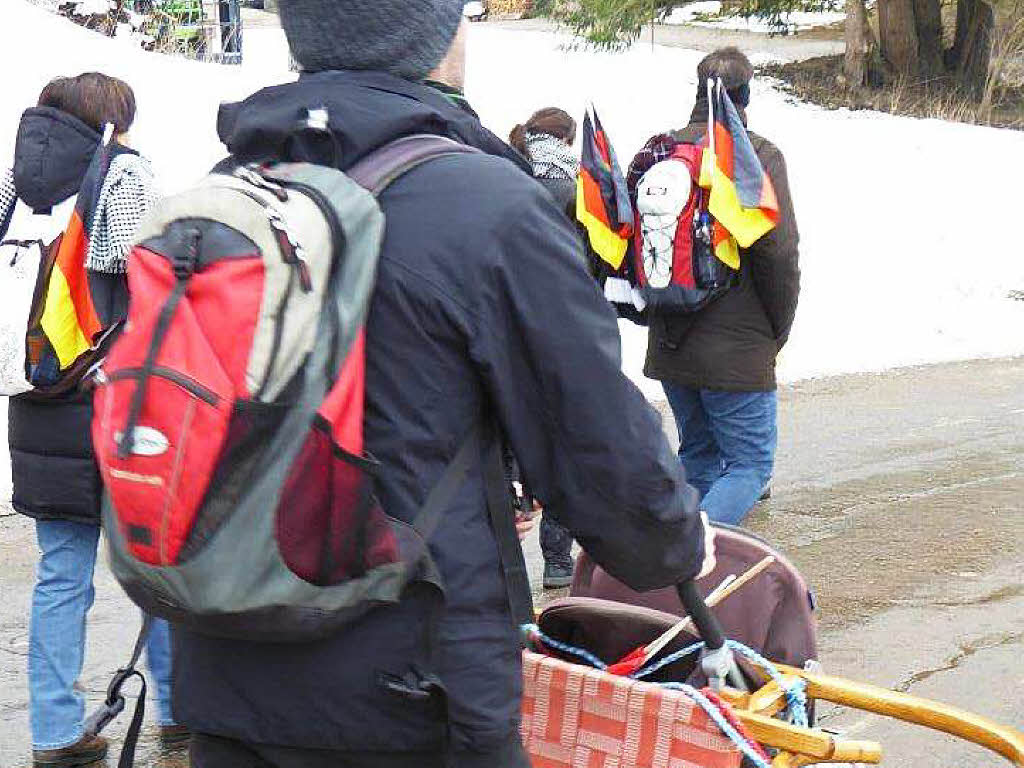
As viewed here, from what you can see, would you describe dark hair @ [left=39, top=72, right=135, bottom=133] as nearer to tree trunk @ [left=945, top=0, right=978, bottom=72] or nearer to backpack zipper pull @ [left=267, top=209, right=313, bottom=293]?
backpack zipper pull @ [left=267, top=209, right=313, bottom=293]

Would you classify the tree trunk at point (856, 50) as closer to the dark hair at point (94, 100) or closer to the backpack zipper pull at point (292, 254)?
the dark hair at point (94, 100)

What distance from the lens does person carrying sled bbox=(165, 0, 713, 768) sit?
7.18 feet

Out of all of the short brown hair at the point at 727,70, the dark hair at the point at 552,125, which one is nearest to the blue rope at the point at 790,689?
the short brown hair at the point at 727,70

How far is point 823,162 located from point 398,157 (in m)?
17.7

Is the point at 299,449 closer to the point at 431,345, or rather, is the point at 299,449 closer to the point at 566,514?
the point at 431,345

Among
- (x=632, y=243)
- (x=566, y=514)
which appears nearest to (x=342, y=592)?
(x=566, y=514)

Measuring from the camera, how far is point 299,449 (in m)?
2.05

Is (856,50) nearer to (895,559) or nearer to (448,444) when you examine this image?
(895,559)

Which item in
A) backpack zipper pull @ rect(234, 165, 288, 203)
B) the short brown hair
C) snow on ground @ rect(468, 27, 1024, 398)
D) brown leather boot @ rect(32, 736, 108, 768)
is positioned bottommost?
snow on ground @ rect(468, 27, 1024, 398)

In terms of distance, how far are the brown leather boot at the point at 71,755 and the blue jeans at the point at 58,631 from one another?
19mm

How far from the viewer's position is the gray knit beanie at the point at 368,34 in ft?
7.66

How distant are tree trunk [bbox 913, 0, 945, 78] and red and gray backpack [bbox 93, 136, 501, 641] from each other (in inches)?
947

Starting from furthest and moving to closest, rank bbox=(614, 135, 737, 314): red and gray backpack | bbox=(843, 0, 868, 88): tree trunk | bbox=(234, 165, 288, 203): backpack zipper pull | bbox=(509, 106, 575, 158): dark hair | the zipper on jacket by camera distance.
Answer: bbox=(843, 0, 868, 88): tree trunk → bbox=(509, 106, 575, 158): dark hair → bbox=(614, 135, 737, 314): red and gray backpack → bbox=(234, 165, 288, 203): backpack zipper pull → the zipper on jacket

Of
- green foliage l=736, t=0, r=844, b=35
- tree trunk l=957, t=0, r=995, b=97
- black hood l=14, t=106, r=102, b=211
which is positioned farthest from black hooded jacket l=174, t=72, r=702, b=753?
tree trunk l=957, t=0, r=995, b=97
